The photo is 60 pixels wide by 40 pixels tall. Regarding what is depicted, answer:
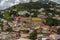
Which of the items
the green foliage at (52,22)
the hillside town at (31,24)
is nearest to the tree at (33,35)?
the hillside town at (31,24)

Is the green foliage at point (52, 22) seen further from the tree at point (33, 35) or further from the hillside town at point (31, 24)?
the tree at point (33, 35)

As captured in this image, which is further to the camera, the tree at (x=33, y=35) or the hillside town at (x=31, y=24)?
the hillside town at (x=31, y=24)

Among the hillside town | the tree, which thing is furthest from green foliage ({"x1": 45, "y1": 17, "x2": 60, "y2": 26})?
the tree

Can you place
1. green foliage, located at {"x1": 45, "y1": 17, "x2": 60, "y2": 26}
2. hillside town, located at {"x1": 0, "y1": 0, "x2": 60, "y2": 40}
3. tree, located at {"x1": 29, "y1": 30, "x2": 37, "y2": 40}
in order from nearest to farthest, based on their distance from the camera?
tree, located at {"x1": 29, "y1": 30, "x2": 37, "y2": 40} → hillside town, located at {"x1": 0, "y1": 0, "x2": 60, "y2": 40} → green foliage, located at {"x1": 45, "y1": 17, "x2": 60, "y2": 26}

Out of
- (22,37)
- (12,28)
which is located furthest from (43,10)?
(22,37)

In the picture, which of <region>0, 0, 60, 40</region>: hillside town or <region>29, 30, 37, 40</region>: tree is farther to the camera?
<region>0, 0, 60, 40</region>: hillside town

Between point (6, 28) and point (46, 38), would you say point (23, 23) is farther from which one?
point (46, 38)

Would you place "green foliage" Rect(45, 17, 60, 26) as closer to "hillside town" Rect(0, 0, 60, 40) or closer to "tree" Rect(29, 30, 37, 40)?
"hillside town" Rect(0, 0, 60, 40)

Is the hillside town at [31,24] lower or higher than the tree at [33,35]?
higher

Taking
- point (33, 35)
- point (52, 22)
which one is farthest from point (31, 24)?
point (33, 35)

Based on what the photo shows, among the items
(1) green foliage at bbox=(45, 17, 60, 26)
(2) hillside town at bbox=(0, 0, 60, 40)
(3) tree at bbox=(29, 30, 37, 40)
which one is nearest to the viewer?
(3) tree at bbox=(29, 30, 37, 40)

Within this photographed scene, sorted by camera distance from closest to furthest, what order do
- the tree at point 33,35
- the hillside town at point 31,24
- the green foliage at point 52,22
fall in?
the tree at point 33,35 < the hillside town at point 31,24 < the green foliage at point 52,22
